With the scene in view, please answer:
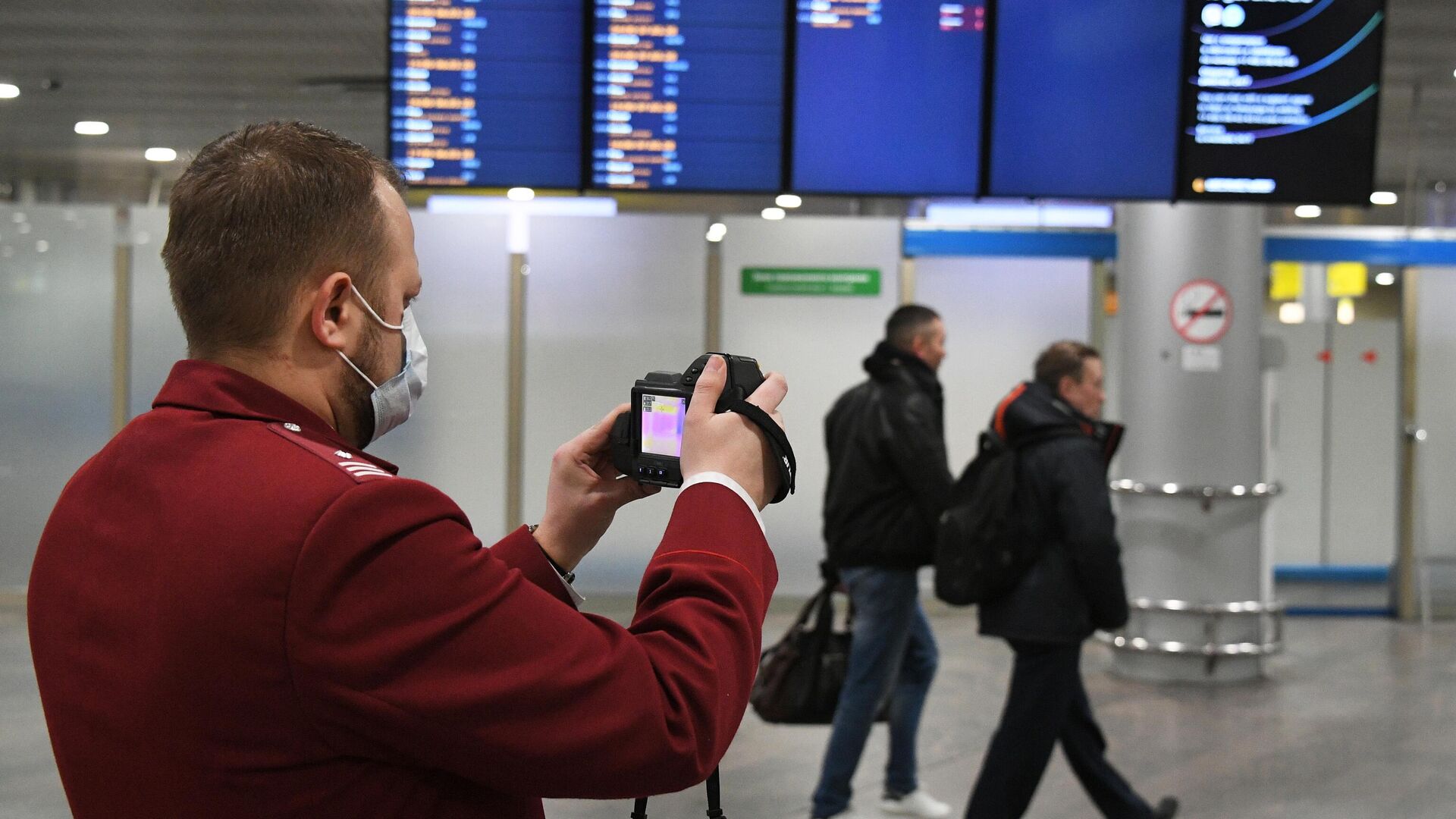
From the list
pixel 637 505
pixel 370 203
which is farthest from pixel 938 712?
pixel 370 203

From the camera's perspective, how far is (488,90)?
399cm

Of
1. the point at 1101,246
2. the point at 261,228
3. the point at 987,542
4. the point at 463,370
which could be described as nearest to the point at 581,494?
the point at 261,228

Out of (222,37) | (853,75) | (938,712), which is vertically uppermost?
(222,37)

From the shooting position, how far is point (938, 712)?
6.28m

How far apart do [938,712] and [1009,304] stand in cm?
357

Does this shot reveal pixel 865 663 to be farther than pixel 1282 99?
Yes

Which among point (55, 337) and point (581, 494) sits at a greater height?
→ point (55, 337)

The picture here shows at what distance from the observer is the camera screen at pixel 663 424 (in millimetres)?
1318

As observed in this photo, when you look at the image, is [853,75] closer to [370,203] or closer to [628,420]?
[628,420]

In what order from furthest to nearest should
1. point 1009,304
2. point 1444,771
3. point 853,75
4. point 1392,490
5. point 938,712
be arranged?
point 1392,490 < point 1009,304 < point 938,712 < point 1444,771 < point 853,75

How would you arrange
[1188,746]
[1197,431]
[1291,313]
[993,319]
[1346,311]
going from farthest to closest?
[1291,313] → [1346,311] → [993,319] → [1197,431] → [1188,746]

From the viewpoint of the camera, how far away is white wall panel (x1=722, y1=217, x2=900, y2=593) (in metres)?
7.99

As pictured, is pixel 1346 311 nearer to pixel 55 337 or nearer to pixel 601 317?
pixel 601 317

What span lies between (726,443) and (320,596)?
0.39 meters
